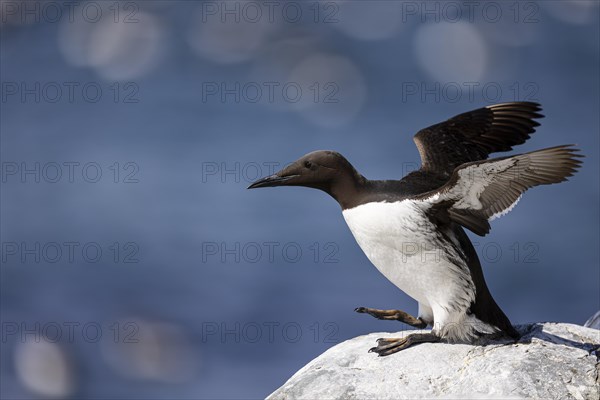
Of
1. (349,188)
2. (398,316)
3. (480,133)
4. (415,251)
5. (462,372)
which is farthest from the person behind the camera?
(480,133)

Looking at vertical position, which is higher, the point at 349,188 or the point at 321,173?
the point at 321,173

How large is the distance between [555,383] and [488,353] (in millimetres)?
507

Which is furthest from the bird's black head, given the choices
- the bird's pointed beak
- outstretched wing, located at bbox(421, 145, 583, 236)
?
outstretched wing, located at bbox(421, 145, 583, 236)

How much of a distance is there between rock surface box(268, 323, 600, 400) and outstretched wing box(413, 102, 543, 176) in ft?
5.72

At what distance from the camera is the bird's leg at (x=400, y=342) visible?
239 inches

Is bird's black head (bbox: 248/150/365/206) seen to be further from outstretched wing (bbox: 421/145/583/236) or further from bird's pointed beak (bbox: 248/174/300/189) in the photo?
outstretched wing (bbox: 421/145/583/236)

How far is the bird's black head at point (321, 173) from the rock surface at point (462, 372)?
1.15 m

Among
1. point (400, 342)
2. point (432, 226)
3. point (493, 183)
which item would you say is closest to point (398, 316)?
point (400, 342)

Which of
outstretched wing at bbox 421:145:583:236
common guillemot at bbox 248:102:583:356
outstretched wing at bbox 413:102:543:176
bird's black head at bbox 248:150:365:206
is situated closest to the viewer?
outstretched wing at bbox 421:145:583:236

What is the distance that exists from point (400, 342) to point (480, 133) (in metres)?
2.15

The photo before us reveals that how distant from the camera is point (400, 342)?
20.1 ft

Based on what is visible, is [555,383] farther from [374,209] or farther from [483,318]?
[374,209]

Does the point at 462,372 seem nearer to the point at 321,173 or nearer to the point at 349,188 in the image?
the point at 349,188

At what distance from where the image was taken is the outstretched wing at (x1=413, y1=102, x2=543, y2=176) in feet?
24.0
